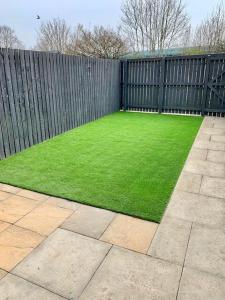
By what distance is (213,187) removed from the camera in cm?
322

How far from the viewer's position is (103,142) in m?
5.27

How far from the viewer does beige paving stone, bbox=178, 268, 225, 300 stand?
65.1 inches

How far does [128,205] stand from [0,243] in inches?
50.9

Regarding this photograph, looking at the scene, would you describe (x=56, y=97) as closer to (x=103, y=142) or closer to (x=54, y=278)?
(x=103, y=142)

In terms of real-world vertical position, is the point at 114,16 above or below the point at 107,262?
above

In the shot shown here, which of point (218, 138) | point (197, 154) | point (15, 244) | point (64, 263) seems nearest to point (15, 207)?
point (15, 244)

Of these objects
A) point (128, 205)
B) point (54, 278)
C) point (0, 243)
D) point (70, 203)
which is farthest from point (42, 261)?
point (128, 205)

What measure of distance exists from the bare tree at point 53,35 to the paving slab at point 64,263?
19.2 meters

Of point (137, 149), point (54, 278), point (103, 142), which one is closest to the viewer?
point (54, 278)

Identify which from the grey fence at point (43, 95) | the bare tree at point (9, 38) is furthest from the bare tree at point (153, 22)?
the bare tree at point (9, 38)

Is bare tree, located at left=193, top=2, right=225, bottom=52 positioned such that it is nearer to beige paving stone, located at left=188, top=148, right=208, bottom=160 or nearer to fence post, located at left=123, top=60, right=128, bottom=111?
fence post, located at left=123, top=60, right=128, bottom=111

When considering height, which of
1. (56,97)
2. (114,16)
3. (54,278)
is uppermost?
(114,16)

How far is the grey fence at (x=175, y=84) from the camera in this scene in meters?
7.98

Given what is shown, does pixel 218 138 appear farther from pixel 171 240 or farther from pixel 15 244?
pixel 15 244
